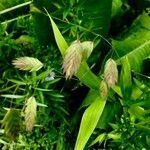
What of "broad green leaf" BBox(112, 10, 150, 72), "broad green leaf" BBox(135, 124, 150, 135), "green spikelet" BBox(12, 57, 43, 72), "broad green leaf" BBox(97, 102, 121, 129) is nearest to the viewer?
"green spikelet" BBox(12, 57, 43, 72)

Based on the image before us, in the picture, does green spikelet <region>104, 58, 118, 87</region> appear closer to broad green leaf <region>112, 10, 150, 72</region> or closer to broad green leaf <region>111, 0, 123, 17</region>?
broad green leaf <region>112, 10, 150, 72</region>

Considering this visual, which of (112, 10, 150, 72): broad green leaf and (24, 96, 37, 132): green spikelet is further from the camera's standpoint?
(112, 10, 150, 72): broad green leaf

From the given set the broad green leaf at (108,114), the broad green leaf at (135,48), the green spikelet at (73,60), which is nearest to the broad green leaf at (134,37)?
the broad green leaf at (135,48)

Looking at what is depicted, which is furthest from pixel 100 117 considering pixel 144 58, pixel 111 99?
pixel 144 58

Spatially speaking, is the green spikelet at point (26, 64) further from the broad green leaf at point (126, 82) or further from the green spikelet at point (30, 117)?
the broad green leaf at point (126, 82)

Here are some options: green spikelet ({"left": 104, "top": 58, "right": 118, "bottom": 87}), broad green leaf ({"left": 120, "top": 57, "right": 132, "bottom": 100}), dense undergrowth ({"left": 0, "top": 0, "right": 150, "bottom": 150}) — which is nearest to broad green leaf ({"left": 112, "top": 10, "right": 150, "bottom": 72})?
dense undergrowth ({"left": 0, "top": 0, "right": 150, "bottom": 150})

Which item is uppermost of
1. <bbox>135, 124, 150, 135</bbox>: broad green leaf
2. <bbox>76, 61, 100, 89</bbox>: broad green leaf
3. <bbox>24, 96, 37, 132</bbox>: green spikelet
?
<bbox>76, 61, 100, 89</bbox>: broad green leaf

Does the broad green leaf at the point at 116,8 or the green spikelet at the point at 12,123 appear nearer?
the green spikelet at the point at 12,123
